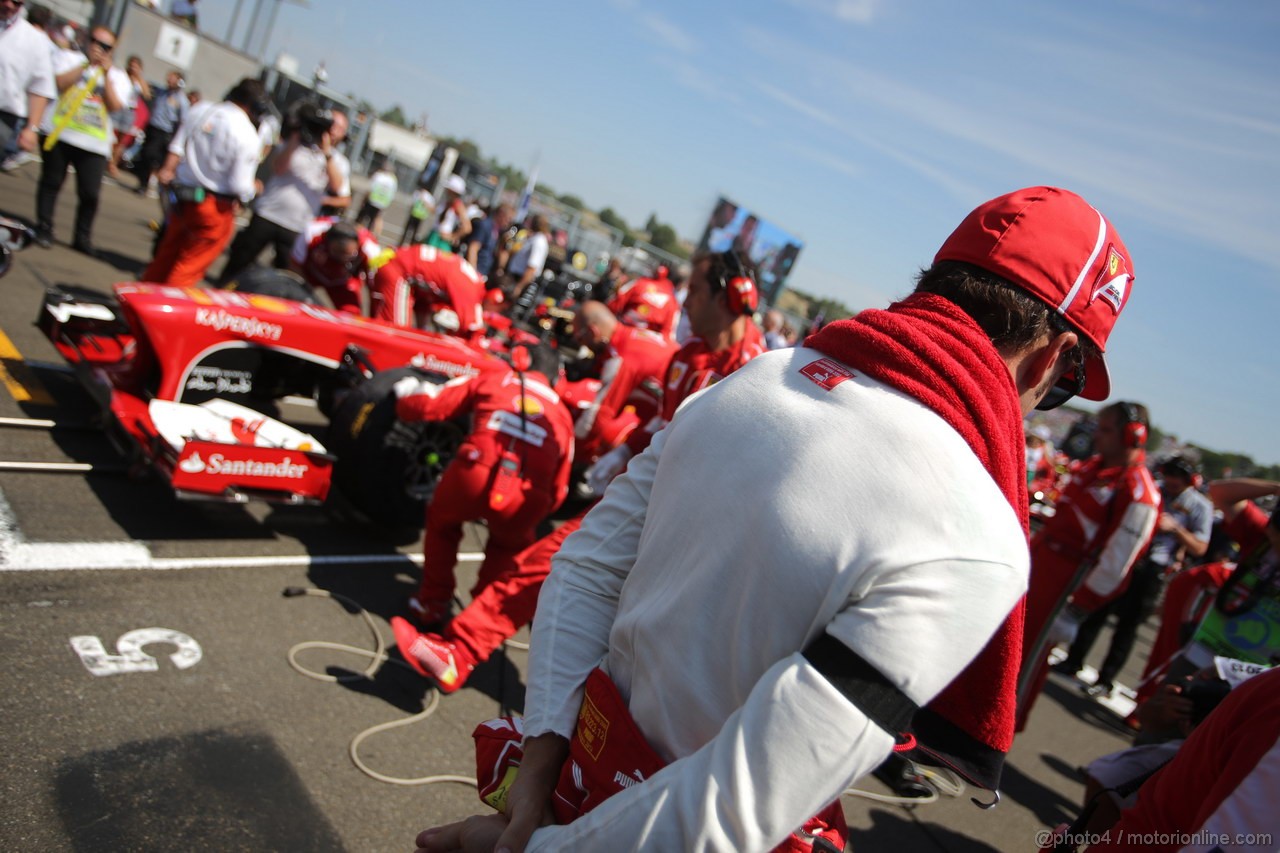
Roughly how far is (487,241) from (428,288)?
Answer: 28.9 ft

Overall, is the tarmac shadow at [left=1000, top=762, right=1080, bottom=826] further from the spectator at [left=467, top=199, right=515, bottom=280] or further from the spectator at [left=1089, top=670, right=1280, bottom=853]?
the spectator at [left=467, top=199, right=515, bottom=280]

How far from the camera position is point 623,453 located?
447 cm

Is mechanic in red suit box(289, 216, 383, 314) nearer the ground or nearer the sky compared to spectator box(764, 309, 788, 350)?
nearer the ground

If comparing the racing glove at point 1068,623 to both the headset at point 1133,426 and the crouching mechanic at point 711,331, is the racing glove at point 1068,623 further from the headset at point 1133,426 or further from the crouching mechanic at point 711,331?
the crouching mechanic at point 711,331

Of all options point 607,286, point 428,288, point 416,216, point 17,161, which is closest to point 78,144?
point 428,288

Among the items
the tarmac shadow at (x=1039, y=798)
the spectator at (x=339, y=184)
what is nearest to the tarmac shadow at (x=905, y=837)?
the tarmac shadow at (x=1039, y=798)

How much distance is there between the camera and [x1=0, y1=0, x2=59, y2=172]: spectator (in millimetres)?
6633

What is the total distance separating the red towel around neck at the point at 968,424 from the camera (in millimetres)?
1001

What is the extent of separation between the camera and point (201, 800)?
2.59 m

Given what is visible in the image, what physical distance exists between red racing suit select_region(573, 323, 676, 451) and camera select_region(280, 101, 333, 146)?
3492mm

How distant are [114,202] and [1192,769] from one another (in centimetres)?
1447

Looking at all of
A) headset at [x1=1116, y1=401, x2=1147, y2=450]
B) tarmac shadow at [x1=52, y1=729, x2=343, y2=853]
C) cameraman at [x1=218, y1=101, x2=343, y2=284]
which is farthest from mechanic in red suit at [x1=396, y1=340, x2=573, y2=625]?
cameraman at [x1=218, y1=101, x2=343, y2=284]

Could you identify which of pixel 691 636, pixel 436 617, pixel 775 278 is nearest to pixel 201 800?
pixel 436 617

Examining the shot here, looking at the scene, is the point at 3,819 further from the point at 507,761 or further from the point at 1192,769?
the point at 1192,769
